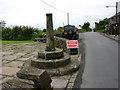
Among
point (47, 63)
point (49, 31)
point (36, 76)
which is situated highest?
point (49, 31)

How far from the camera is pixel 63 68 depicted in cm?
460

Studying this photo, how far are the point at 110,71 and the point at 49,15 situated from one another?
3300 millimetres

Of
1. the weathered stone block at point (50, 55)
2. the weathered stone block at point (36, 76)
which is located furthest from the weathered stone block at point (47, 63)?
the weathered stone block at point (36, 76)

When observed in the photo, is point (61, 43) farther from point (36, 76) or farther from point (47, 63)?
point (36, 76)

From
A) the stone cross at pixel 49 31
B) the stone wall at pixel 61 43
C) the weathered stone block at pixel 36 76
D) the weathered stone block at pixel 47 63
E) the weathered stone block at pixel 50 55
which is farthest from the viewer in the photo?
the stone wall at pixel 61 43

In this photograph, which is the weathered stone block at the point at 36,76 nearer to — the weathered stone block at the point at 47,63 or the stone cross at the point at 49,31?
the weathered stone block at the point at 47,63

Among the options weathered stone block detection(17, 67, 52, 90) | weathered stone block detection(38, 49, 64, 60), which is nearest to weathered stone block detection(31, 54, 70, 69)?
weathered stone block detection(38, 49, 64, 60)

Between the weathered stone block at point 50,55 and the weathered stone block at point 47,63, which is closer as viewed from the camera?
the weathered stone block at point 47,63

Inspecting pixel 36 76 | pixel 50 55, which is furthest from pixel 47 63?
pixel 36 76

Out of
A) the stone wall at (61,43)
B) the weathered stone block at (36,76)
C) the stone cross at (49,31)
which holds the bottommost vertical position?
the weathered stone block at (36,76)

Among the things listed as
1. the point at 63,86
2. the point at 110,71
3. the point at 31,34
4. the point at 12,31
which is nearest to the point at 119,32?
the point at 31,34

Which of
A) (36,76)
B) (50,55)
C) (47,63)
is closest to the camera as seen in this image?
(36,76)

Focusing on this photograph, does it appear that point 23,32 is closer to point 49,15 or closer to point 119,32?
point 49,15

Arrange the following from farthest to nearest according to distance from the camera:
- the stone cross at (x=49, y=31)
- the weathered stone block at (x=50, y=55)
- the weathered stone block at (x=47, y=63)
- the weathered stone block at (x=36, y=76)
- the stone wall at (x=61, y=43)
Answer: the stone wall at (x=61, y=43) → the stone cross at (x=49, y=31) → the weathered stone block at (x=50, y=55) → the weathered stone block at (x=47, y=63) → the weathered stone block at (x=36, y=76)
